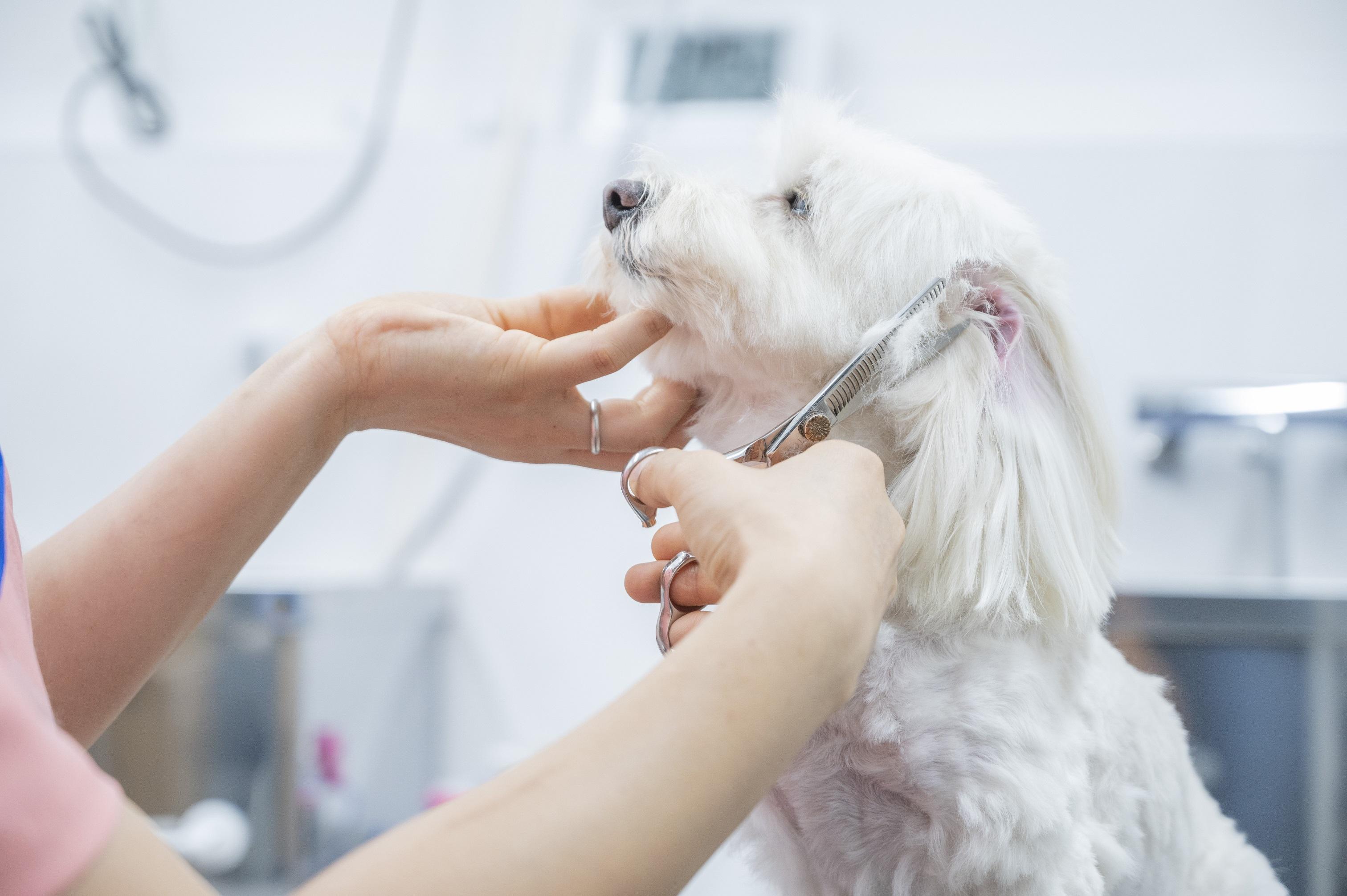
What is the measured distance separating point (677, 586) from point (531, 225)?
104 cm

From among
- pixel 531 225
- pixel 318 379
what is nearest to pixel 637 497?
pixel 318 379

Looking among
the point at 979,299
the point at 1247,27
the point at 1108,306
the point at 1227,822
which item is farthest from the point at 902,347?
the point at 1247,27

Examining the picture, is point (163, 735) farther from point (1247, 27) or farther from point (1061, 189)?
point (1247, 27)

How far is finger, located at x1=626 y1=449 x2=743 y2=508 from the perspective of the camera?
15.7 inches

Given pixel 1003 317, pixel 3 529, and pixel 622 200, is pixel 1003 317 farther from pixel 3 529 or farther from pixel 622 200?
pixel 3 529

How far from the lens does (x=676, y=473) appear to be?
42 cm

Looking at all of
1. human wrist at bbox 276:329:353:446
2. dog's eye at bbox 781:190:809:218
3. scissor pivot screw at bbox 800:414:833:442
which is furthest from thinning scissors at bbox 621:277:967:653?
human wrist at bbox 276:329:353:446

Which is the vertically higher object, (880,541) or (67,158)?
(67,158)

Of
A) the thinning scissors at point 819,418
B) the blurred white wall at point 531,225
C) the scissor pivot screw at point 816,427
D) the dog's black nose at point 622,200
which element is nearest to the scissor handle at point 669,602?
the thinning scissors at point 819,418

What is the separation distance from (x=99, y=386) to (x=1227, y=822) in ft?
5.80

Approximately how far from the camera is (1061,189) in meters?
1.18

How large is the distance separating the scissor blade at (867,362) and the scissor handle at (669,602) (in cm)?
14

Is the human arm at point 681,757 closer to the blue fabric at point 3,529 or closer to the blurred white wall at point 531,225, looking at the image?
the blue fabric at point 3,529

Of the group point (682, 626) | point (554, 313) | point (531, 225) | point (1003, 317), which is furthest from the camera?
point (531, 225)
